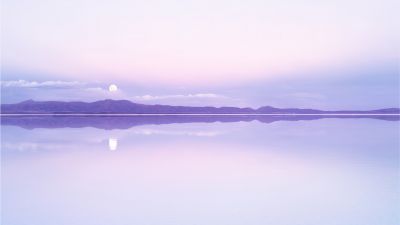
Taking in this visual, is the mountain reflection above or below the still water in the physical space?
above

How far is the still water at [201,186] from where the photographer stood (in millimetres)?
3076

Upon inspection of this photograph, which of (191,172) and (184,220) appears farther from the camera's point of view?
(191,172)

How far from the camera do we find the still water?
3.08 meters

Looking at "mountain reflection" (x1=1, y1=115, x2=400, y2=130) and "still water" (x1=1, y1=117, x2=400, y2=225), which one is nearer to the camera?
"still water" (x1=1, y1=117, x2=400, y2=225)

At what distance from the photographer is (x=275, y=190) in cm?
389

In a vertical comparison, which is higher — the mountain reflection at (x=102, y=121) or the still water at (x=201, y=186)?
the mountain reflection at (x=102, y=121)

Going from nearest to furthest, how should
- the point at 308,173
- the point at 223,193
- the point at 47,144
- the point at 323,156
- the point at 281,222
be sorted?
the point at 281,222, the point at 223,193, the point at 308,173, the point at 323,156, the point at 47,144

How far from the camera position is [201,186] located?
4.05 metres

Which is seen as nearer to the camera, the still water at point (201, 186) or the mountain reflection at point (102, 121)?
the still water at point (201, 186)

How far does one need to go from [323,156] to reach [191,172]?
223cm

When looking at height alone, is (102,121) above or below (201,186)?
above

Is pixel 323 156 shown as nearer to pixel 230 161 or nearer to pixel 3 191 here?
pixel 230 161

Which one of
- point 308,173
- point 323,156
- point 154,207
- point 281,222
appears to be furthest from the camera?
point 323,156

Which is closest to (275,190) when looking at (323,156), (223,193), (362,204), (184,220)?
(223,193)
